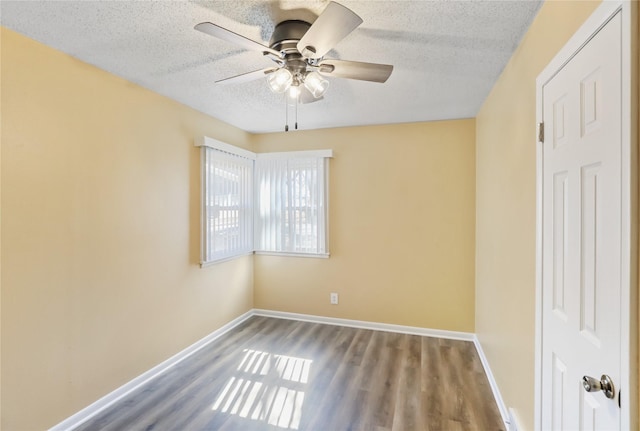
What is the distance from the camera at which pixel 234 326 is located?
3697mm

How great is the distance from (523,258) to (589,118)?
37.1 inches

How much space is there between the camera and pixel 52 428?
1.89 m

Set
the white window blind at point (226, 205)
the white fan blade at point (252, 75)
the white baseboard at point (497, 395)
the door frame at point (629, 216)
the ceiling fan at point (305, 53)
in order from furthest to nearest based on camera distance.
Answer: the white window blind at point (226, 205) < the white baseboard at point (497, 395) < the white fan blade at point (252, 75) < the ceiling fan at point (305, 53) < the door frame at point (629, 216)

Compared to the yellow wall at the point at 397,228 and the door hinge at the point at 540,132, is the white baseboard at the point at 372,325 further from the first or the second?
the door hinge at the point at 540,132

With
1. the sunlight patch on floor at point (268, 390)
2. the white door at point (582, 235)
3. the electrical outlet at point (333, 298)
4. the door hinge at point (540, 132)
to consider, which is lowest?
the sunlight patch on floor at point (268, 390)

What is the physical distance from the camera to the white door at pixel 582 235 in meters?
0.92

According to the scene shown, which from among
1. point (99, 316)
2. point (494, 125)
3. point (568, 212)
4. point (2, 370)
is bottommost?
point (2, 370)

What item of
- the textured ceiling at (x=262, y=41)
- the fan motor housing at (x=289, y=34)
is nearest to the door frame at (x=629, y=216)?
the textured ceiling at (x=262, y=41)

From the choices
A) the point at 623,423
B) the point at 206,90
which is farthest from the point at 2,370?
the point at 623,423

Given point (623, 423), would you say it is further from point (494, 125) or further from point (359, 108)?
point (359, 108)

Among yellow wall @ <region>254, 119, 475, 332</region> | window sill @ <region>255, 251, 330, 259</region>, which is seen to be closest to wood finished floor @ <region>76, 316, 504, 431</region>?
yellow wall @ <region>254, 119, 475, 332</region>

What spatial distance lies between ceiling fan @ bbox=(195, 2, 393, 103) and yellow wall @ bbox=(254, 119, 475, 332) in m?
1.84

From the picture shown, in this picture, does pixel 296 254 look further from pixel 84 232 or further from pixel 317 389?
pixel 84 232

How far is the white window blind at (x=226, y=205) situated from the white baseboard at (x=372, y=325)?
37.0 inches
